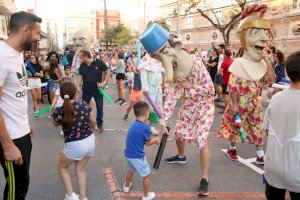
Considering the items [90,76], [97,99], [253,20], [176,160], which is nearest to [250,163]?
[176,160]

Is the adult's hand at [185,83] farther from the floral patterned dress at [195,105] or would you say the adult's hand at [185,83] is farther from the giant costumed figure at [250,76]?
the giant costumed figure at [250,76]

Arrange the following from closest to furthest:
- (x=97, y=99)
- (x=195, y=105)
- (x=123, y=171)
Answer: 1. (x=195, y=105)
2. (x=123, y=171)
3. (x=97, y=99)

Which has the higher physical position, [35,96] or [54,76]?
[54,76]

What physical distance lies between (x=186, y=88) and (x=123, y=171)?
159cm

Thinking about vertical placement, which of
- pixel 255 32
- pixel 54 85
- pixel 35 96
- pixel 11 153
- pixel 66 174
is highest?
pixel 255 32

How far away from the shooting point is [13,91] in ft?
8.86

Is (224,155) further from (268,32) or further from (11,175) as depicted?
(11,175)

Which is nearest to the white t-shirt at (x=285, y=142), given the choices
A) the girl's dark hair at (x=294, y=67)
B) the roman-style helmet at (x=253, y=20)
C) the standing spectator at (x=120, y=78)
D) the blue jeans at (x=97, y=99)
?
the girl's dark hair at (x=294, y=67)

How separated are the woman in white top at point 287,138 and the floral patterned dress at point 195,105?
1.54m

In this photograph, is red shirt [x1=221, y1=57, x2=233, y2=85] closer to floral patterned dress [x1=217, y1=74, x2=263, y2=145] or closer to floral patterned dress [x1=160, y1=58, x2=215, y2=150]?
floral patterned dress [x1=217, y1=74, x2=263, y2=145]

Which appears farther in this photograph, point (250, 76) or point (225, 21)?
point (225, 21)

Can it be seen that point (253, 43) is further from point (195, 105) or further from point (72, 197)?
point (72, 197)

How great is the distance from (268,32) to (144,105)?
232cm

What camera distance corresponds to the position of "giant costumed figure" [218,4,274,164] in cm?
471
